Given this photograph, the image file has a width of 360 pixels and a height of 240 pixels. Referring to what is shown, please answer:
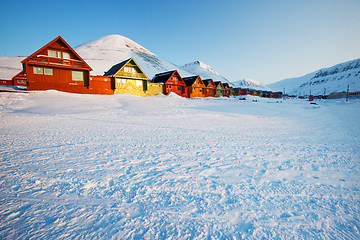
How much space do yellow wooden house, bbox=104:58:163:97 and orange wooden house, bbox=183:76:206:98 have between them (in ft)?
38.4

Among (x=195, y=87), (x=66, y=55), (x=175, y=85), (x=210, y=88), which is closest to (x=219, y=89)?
(x=210, y=88)

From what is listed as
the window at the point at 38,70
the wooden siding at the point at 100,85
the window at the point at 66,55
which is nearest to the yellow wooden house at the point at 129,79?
the wooden siding at the point at 100,85

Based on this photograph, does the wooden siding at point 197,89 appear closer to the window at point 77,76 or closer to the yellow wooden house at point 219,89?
the yellow wooden house at point 219,89

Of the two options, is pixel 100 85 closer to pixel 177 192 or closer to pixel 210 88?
pixel 177 192

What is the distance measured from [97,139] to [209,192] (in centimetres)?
422

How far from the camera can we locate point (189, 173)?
2846 millimetres

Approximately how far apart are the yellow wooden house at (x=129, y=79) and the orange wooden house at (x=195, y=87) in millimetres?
11690

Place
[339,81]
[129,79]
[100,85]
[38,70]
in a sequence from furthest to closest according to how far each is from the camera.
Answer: [339,81]
[129,79]
[100,85]
[38,70]

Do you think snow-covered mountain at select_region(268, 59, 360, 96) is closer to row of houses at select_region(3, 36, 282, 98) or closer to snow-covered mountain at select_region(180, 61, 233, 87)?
snow-covered mountain at select_region(180, 61, 233, 87)

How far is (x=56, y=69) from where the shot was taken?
19000 millimetres

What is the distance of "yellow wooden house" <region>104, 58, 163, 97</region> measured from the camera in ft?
77.6

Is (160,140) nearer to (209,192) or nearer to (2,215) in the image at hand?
(209,192)

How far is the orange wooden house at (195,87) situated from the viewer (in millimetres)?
35844

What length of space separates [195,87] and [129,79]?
17.1 metres
